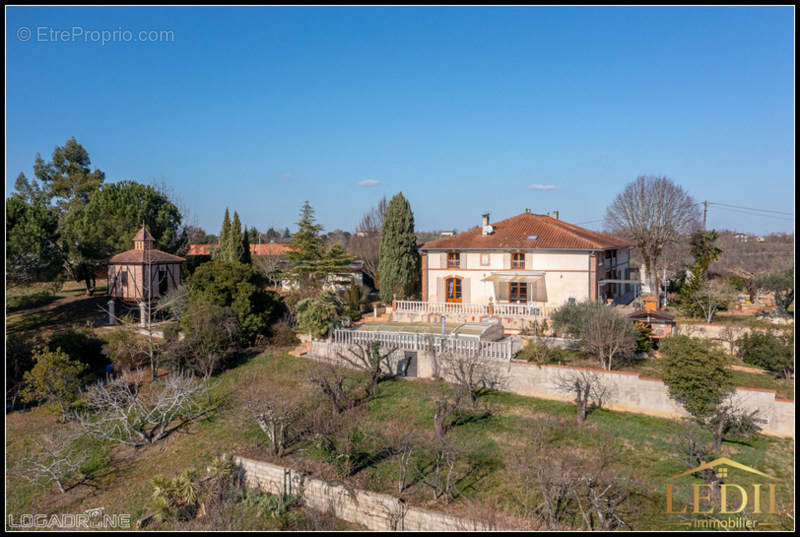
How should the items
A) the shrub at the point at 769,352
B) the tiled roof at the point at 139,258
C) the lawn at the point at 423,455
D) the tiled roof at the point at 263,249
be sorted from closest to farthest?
the lawn at the point at 423,455 → the shrub at the point at 769,352 → the tiled roof at the point at 139,258 → the tiled roof at the point at 263,249

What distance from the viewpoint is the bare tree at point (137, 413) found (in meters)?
15.4

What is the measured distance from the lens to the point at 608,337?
56.0 feet

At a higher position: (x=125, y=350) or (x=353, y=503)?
(x=125, y=350)

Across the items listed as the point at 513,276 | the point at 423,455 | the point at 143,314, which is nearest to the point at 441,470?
the point at 423,455

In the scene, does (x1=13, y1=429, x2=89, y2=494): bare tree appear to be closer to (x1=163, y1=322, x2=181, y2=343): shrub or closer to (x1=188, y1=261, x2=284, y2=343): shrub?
(x1=163, y1=322, x2=181, y2=343): shrub

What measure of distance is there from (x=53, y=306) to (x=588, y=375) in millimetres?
31355

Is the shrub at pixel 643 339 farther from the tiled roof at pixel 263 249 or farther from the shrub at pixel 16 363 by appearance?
the tiled roof at pixel 263 249

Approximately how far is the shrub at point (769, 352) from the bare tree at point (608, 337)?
14.6 feet

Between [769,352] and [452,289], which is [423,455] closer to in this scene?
[769,352]

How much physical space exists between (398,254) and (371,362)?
1613 centimetres

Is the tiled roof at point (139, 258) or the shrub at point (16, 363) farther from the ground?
the tiled roof at point (139, 258)

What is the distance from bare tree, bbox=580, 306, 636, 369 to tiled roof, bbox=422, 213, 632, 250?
9839 mm

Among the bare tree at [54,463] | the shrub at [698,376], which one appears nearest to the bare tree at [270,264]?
the bare tree at [54,463]

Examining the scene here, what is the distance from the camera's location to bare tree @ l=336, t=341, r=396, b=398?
60.1 ft
